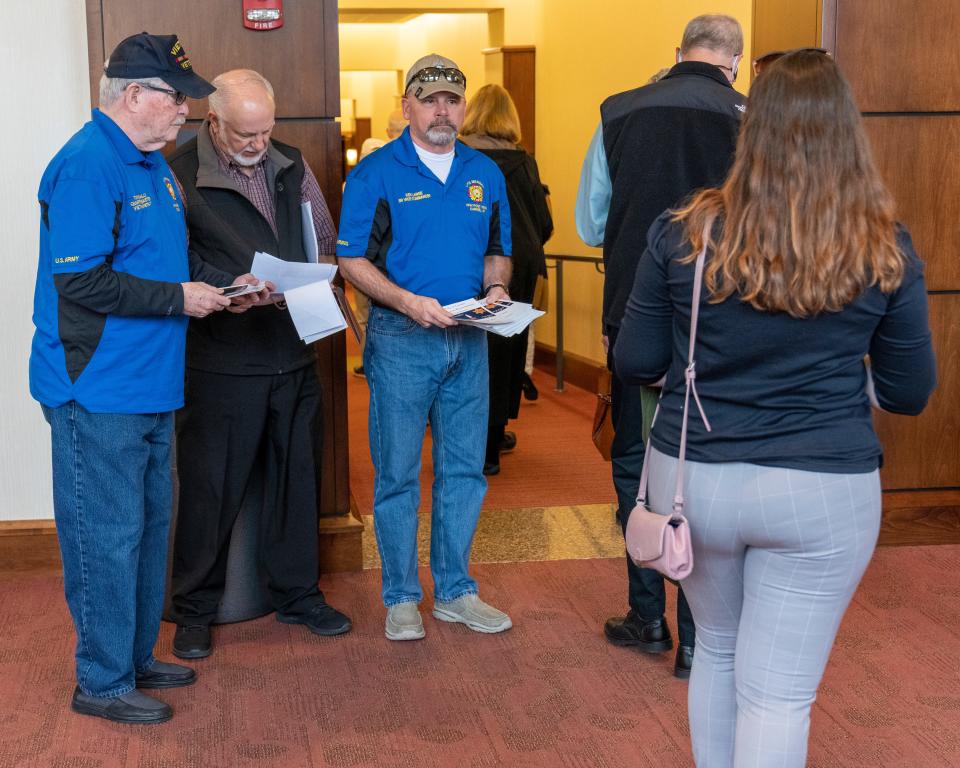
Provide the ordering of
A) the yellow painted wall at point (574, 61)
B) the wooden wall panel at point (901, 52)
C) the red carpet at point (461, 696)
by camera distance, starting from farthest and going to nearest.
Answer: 1. the yellow painted wall at point (574, 61)
2. the wooden wall panel at point (901, 52)
3. the red carpet at point (461, 696)

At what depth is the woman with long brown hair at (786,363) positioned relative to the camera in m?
1.78

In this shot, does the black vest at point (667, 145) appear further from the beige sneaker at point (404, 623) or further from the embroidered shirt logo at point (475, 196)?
the beige sneaker at point (404, 623)

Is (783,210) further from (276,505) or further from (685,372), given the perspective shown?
(276,505)

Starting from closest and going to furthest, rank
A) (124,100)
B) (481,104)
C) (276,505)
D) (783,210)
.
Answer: (783,210), (124,100), (276,505), (481,104)

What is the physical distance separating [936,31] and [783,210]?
284cm

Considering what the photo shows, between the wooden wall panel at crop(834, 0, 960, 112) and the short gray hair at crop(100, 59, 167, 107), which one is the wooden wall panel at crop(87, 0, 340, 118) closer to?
the short gray hair at crop(100, 59, 167, 107)

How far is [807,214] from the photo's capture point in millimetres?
1773

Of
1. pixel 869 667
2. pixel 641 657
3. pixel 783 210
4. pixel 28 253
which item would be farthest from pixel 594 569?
pixel 783 210

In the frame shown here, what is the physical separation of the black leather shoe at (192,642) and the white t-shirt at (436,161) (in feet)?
4.92

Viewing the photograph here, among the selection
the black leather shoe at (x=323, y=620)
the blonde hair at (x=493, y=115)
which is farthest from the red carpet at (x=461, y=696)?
the blonde hair at (x=493, y=115)

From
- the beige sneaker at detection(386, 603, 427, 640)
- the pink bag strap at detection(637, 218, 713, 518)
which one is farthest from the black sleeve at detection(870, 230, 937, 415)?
the beige sneaker at detection(386, 603, 427, 640)

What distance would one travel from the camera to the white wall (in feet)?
12.6

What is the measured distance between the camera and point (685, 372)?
191cm

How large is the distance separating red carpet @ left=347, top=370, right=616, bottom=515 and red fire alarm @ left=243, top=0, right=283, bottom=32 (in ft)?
6.98
